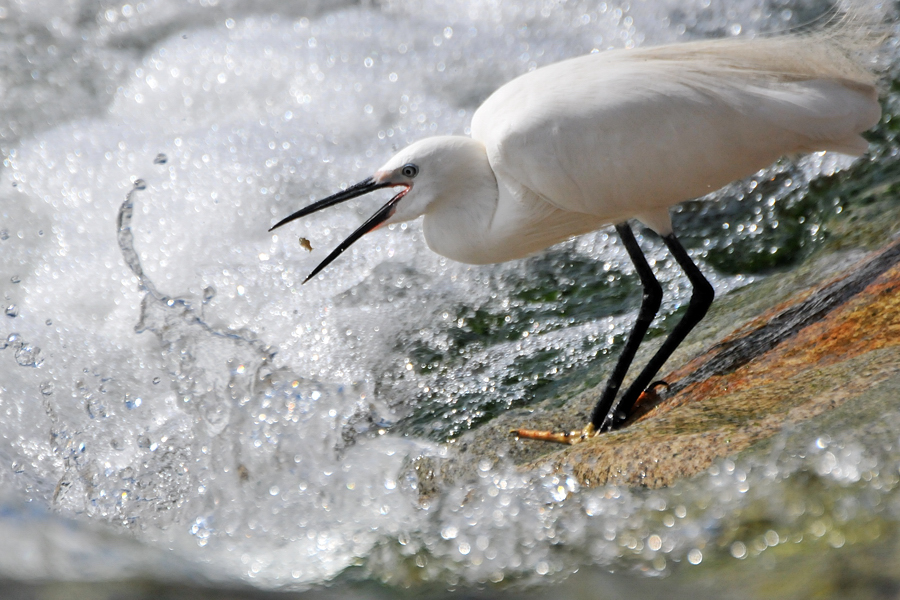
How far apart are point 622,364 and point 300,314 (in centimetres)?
201

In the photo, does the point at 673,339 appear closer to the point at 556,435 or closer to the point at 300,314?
the point at 556,435

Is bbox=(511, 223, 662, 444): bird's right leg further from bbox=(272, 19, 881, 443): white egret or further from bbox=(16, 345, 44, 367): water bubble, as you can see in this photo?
bbox=(16, 345, 44, 367): water bubble

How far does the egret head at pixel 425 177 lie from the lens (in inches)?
104

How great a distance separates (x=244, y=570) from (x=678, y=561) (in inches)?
45.4

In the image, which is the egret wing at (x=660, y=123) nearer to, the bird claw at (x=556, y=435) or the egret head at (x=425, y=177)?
the egret head at (x=425, y=177)

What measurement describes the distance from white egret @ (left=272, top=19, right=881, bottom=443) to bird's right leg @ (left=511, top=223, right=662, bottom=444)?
0.22m

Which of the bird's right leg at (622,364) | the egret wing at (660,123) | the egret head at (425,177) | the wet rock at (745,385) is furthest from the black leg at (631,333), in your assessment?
the egret head at (425,177)

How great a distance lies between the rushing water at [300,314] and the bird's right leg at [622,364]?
0.41 meters

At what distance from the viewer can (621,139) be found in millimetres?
2512

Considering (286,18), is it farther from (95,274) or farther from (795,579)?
(795,579)

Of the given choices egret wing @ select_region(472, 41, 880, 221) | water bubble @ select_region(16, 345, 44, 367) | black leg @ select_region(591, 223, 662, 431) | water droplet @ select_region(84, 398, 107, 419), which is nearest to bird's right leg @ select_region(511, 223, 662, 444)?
black leg @ select_region(591, 223, 662, 431)

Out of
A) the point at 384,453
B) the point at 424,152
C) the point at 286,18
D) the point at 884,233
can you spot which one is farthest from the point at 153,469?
the point at 286,18

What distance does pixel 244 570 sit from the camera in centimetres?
229

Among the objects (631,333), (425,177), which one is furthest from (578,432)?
(425,177)
